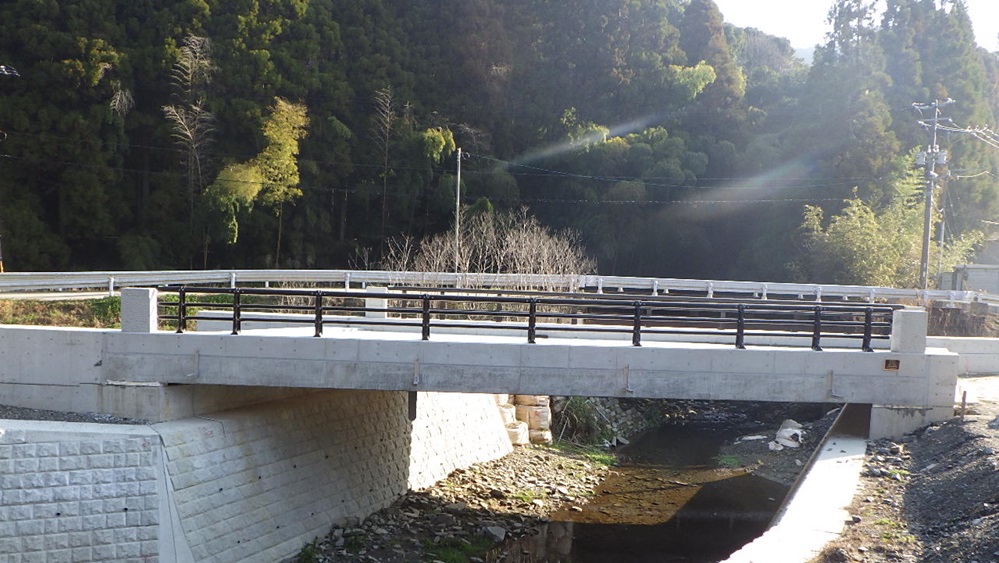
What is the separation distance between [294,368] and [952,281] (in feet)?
110

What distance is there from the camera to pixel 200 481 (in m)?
11.8

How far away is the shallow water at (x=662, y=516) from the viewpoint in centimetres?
1456

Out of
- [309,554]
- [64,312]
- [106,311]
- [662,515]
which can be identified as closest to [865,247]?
[662,515]

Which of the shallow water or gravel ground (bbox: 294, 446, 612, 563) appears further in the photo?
the shallow water

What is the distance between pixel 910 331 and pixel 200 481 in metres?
11.2

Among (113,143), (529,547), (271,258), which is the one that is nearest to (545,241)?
(271,258)

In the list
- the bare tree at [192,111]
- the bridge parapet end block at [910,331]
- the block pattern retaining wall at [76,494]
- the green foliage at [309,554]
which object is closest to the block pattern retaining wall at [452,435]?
the green foliage at [309,554]

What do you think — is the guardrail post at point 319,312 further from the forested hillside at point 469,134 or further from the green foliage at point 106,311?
the forested hillside at point 469,134

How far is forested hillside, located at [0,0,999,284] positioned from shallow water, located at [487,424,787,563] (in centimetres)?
1937

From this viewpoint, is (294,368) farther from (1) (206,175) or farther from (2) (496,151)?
(2) (496,151)

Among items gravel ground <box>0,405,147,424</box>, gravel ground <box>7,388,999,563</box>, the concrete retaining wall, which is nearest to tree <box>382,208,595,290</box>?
gravel ground <box>7,388,999,563</box>

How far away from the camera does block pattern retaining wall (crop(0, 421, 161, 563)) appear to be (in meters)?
10.4

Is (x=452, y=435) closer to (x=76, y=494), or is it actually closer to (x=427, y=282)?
(x=427, y=282)

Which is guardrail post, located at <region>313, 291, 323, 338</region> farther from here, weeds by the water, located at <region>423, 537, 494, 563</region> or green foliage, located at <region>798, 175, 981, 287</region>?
green foliage, located at <region>798, 175, 981, 287</region>
